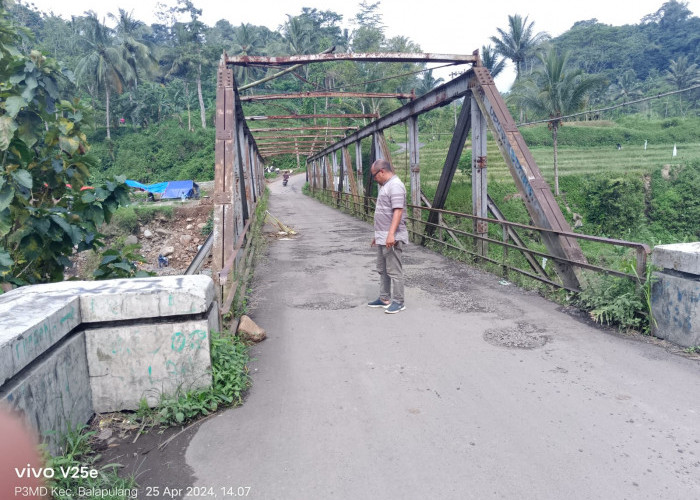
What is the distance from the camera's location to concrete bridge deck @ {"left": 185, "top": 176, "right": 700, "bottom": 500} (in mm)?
2613

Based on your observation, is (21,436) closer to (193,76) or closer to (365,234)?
(365,234)

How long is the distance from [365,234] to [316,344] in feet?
29.5

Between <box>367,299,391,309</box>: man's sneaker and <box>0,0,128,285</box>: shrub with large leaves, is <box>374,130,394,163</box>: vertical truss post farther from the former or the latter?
<box>0,0,128,285</box>: shrub with large leaves

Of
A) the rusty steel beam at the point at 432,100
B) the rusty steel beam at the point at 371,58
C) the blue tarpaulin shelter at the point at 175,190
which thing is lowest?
the blue tarpaulin shelter at the point at 175,190

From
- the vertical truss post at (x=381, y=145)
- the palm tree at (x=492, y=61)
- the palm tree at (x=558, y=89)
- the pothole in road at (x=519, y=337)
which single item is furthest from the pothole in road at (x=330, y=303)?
the palm tree at (x=492, y=61)

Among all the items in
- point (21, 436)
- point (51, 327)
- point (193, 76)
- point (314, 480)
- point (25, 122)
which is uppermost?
point (193, 76)

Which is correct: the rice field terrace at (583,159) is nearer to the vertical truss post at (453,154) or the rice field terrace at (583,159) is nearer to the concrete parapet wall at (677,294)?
the vertical truss post at (453,154)

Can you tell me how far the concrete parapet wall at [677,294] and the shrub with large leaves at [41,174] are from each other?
499cm

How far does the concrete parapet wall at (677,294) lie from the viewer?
4160mm

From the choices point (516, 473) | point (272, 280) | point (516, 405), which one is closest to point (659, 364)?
point (516, 405)

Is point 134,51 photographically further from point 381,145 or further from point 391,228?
point 391,228

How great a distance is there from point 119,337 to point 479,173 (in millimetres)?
6508

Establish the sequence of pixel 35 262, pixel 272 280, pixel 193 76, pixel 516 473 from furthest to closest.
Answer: pixel 193 76
pixel 272 280
pixel 35 262
pixel 516 473

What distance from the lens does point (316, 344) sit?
189 inches
